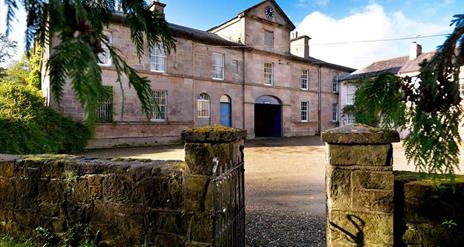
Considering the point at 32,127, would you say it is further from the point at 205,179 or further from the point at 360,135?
the point at 360,135

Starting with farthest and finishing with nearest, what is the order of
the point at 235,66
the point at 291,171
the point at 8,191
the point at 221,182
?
the point at 235,66, the point at 291,171, the point at 8,191, the point at 221,182

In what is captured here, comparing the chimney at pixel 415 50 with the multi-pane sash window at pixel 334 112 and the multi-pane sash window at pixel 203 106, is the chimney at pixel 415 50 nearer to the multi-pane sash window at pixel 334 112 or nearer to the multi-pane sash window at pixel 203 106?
the multi-pane sash window at pixel 334 112

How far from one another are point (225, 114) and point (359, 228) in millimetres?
17858

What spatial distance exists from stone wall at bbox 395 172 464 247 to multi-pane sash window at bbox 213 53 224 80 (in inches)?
702

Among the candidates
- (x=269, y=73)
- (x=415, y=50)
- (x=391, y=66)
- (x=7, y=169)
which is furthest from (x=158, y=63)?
(x=391, y=66)

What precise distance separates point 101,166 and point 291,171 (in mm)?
6966

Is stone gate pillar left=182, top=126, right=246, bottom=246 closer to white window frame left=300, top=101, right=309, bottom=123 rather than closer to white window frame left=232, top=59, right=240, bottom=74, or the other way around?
white window frame left=232, top=59, right=240, bottom=74

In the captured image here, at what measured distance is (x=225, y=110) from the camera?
20.0m

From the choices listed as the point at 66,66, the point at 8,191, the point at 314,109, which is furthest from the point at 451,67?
the point at 314,109

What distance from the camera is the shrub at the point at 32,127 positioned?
951 cm

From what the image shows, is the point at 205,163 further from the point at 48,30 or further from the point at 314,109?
the point at 314,109

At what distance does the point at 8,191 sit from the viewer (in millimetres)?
3395

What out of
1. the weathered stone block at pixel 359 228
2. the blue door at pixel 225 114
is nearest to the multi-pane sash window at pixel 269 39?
the blue door at pixel 225 114

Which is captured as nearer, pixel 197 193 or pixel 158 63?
pixel 197 193
